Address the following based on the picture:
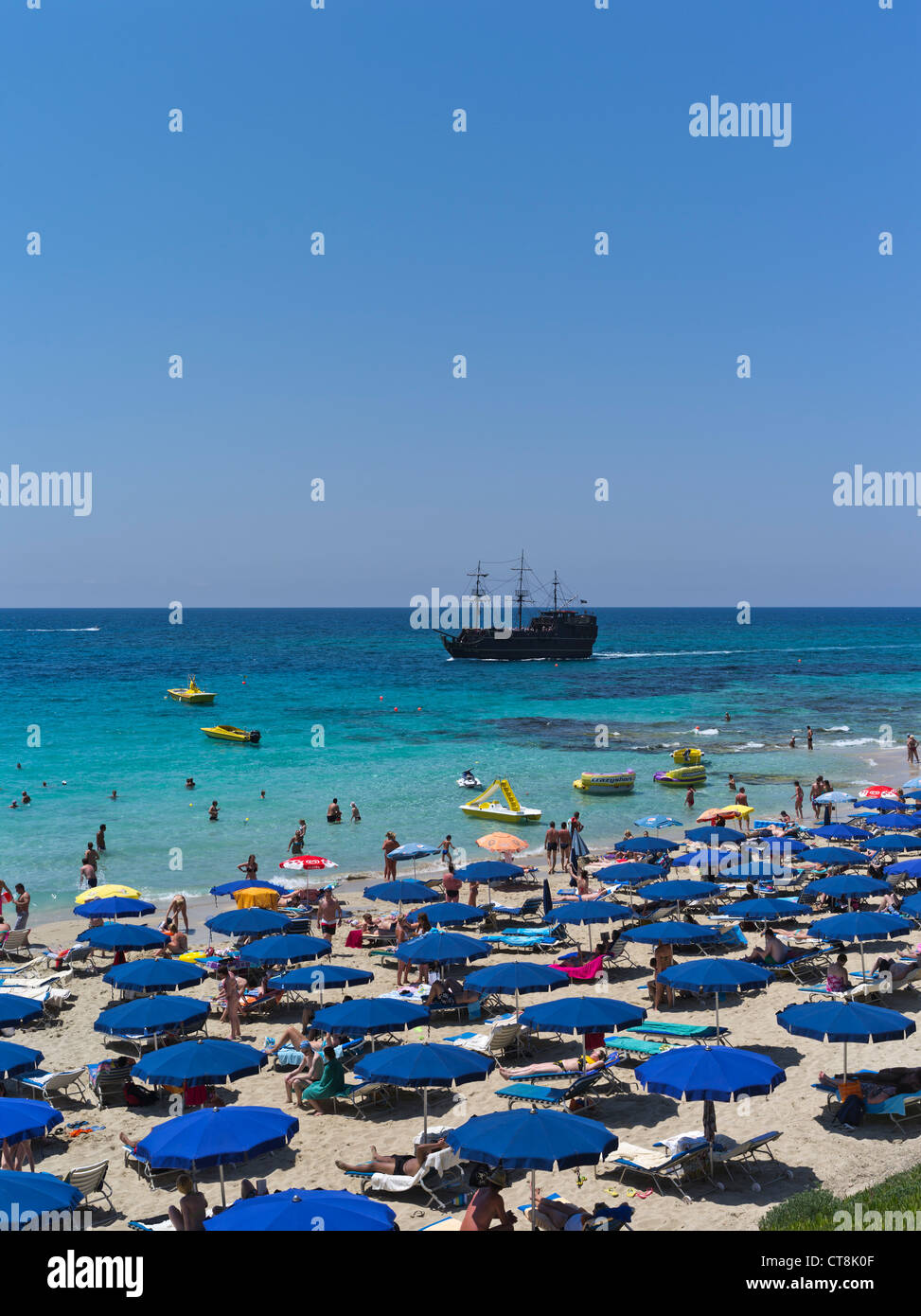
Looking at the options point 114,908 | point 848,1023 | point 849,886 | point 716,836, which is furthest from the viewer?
point 716,836

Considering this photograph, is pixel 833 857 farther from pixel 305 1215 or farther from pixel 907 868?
pixel 305 1215

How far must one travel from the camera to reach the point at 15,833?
35.0m

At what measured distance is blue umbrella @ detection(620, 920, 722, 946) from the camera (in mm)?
17766

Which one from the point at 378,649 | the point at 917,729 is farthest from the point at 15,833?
the point at 378,649

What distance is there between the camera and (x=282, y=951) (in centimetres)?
1728

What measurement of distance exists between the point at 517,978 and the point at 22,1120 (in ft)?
23.0

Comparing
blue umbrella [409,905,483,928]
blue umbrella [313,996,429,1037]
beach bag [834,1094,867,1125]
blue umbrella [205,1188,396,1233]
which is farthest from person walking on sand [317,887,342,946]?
blue umbrella [205,1188,396,1233]

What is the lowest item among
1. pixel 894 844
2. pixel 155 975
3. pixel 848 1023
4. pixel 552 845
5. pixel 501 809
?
pixel 501 809

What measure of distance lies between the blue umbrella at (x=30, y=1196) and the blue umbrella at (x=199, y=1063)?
3497 mm

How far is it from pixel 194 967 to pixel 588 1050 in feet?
20.5

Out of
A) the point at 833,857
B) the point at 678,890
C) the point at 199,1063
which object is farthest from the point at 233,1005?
the point at 833,857

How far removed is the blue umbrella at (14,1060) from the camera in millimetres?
12070
